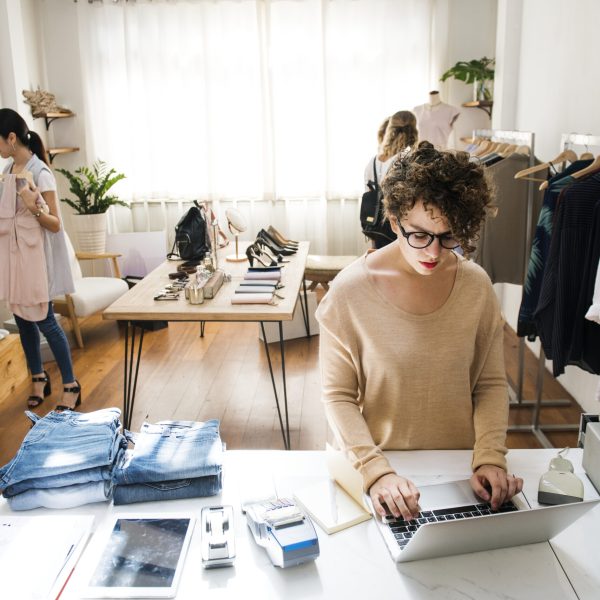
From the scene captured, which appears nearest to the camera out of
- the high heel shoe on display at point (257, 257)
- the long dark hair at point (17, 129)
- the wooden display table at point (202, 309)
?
the wooden display table at point (202, 309)

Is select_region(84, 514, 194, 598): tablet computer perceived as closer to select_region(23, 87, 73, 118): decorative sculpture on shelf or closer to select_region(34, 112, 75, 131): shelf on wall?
select_region(23, 87, 73, 118): decorative sculpture on shelf

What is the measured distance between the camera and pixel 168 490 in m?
1.27

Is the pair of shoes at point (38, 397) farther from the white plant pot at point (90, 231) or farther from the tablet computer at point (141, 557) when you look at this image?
the tablet computer at point (141, 557)

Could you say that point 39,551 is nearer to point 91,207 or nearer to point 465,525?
point 465,525

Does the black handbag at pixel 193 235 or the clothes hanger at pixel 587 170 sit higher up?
the clothes hanger at pixel 587 170

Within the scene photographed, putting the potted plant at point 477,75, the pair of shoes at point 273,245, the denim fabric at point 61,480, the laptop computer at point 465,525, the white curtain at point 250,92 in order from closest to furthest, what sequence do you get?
the laptop computer at point 465,525 < the denim fabric at point 61,480 < the pair of shoes at point 273,245 < the potted plant at point 477,75 < the white curtain at point 250,92

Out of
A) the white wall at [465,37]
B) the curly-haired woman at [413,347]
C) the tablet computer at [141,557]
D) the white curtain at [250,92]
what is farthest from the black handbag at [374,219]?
the tablet computer at [141,557]

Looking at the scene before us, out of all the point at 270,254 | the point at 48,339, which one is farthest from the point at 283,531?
the point at 270,254

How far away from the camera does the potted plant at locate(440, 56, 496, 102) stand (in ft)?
16.7

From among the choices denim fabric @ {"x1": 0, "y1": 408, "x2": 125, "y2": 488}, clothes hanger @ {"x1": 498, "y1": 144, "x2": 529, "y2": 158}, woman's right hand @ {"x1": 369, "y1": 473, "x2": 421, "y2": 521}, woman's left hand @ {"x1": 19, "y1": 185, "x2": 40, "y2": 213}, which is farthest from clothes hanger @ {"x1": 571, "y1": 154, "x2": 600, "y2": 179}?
woman's left hand @ {"x1": 19, "y1": 185, "x2": 40, "y2": 213}

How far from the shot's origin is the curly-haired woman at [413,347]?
1.34 m

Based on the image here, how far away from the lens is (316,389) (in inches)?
145

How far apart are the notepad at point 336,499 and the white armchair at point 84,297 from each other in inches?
128

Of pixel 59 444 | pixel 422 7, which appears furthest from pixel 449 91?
pixel 59 444
